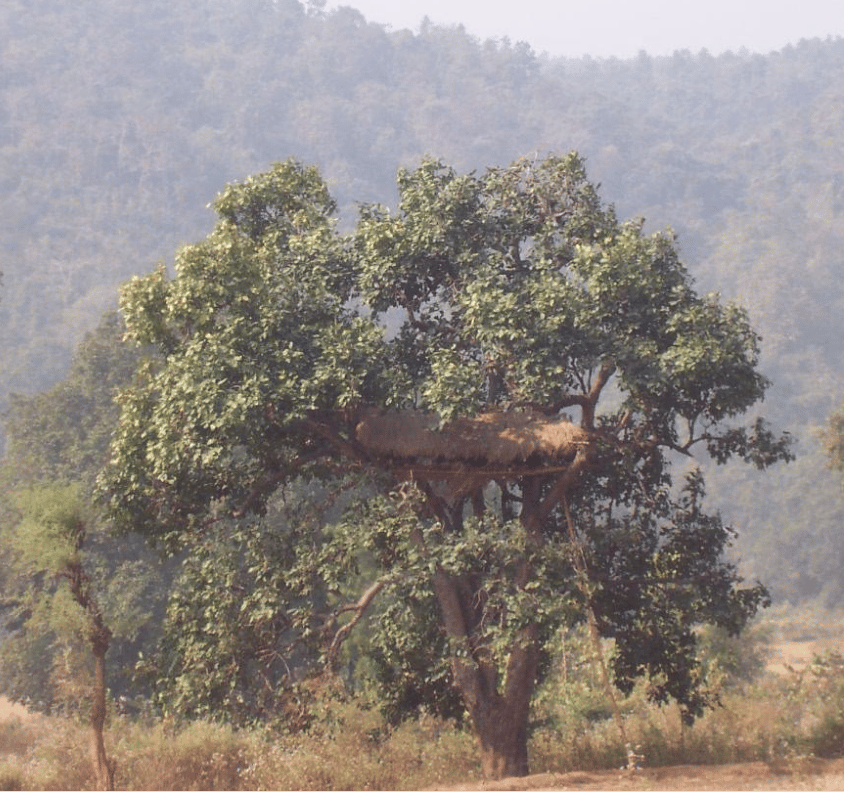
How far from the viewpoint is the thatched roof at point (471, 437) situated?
14734mm

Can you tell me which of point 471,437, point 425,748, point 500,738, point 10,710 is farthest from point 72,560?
point 10,710

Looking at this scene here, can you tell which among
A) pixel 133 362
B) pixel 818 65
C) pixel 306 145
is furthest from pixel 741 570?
pixel 818 65

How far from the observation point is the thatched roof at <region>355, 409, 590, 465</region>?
1473 centimetres

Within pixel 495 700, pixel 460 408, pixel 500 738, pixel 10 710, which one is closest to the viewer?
pixel 460 408

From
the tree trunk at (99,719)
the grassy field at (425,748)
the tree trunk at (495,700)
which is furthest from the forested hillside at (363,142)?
the tree trunk at (99,719)

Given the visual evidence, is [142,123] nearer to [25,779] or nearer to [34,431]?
[34,431]

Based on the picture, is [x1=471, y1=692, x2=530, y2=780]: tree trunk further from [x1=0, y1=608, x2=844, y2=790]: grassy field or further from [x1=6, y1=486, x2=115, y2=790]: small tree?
[x1=6, y1=486, x2=115, y2=790]: small tree

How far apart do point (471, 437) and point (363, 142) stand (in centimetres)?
13594

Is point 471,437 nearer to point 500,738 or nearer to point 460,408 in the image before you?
point 460,408

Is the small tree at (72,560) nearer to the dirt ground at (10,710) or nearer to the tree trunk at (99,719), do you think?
the tree trunk at (99,719)

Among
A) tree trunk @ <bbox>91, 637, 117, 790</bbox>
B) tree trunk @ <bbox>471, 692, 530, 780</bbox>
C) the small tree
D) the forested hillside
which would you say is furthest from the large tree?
the forested hillside

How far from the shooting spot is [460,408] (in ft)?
45.6

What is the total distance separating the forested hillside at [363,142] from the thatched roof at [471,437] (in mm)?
62134

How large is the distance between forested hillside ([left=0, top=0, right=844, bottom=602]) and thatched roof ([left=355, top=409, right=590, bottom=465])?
62.1 metres
